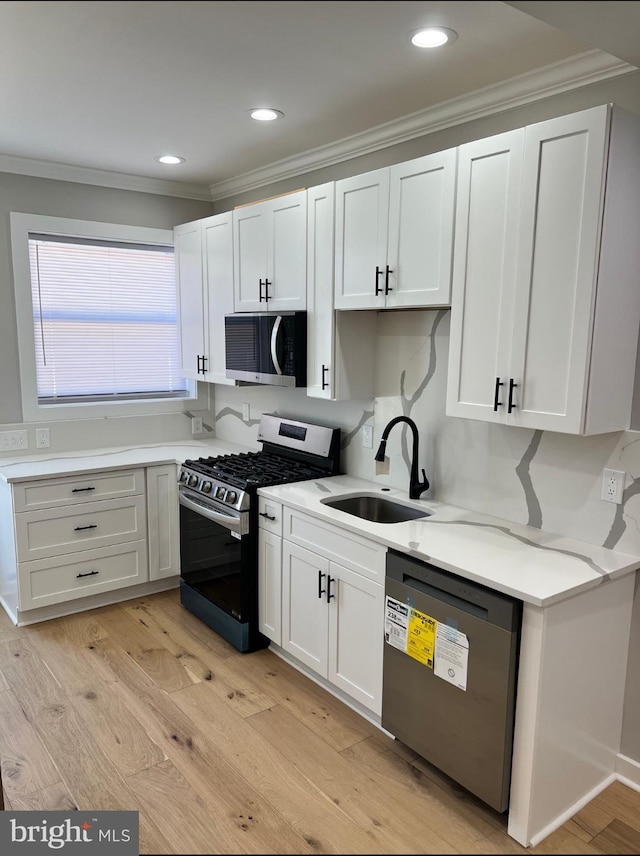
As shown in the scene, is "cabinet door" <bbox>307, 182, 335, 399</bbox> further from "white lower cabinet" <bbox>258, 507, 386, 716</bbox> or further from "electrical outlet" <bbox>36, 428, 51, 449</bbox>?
"electrical outlet" <bbox>36, 428, 51, 449</bbox>

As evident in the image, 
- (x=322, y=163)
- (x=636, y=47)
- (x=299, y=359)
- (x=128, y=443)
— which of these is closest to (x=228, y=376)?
(x=299, y=359)

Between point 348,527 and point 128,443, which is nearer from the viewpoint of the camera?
point 348,527

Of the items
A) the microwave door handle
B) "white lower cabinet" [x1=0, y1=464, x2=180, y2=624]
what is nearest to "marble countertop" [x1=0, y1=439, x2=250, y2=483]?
"white lower cabinet" [x1=0, y1=464, x2=180, y2=624]

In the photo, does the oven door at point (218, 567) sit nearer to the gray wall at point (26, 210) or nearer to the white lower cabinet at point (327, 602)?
the white lower cabinet at point (327, 602)

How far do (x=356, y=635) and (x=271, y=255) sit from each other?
1967 mm

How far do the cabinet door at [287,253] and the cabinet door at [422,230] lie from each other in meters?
0.62

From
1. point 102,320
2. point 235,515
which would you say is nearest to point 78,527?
point 235,515

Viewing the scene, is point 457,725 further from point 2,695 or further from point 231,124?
point 231,124

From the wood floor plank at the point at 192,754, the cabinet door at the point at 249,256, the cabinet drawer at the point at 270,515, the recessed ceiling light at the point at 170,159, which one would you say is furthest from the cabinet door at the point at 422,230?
the wood floor plank at the point at 192,754

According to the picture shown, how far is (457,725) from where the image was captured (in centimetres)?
210

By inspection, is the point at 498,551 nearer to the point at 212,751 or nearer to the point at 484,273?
the point at 484,273

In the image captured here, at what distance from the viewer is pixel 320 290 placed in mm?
2973

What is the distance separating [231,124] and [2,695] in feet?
9.24

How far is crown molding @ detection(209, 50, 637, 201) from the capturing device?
2107mm
